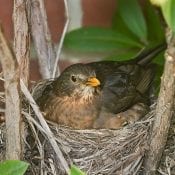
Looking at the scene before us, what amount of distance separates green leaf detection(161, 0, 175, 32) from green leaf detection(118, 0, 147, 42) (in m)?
0.96

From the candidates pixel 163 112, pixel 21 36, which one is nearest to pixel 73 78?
pixel 21 36

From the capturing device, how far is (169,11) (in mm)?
908

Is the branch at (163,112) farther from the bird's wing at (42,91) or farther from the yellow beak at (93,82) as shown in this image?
the bird's wing at (42,91)

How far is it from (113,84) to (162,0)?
112cm

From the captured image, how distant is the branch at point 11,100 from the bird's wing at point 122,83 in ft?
1.89

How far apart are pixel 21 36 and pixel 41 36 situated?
1.33 ft

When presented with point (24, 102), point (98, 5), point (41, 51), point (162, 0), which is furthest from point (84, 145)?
point (162, 0)

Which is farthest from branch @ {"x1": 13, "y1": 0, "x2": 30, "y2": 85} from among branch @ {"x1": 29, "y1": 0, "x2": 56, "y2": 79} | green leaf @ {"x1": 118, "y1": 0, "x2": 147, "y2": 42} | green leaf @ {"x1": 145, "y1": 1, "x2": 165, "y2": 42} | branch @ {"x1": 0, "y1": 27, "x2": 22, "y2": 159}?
green leaf @ {"x1": 145, "y1": 1, "x2": 165, "y2": 42}

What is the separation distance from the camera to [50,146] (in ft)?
5.49

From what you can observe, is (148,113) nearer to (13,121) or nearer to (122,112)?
(122,112)

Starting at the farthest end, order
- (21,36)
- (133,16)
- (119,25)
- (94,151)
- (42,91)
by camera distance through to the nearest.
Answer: (42,91)
(119,25)
(133,16)
(94,151)
(21,36)

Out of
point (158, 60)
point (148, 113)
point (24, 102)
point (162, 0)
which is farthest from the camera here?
point (158, 60)

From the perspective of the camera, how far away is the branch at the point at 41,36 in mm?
1849

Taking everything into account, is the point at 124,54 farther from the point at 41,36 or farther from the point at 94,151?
the point at 94,151
